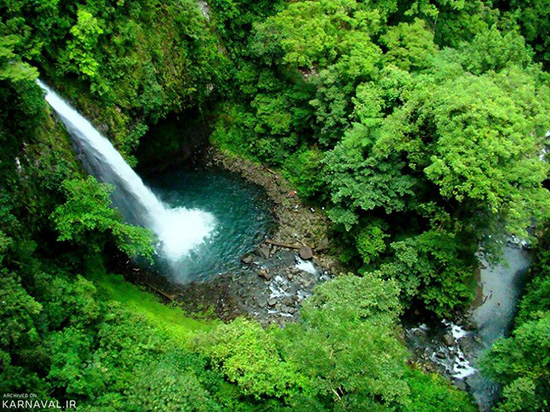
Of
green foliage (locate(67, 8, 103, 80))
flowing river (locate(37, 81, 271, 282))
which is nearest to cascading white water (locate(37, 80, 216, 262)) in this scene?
flowing river (locate(37, 81, 271, 282))

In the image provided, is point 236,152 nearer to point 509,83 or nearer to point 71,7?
point 71,7

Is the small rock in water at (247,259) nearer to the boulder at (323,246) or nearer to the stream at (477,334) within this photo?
the boulder at (323,246)

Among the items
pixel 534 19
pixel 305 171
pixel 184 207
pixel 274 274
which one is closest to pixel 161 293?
pixel 274 274

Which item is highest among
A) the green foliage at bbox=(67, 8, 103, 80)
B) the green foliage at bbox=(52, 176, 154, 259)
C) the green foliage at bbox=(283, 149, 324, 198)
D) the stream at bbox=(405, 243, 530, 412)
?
the green foliage at bbox=(67, 8, 103, 80)

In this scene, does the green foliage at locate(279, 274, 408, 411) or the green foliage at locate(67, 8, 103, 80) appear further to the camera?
the green foliage at locate(67, 8, 103, 80)

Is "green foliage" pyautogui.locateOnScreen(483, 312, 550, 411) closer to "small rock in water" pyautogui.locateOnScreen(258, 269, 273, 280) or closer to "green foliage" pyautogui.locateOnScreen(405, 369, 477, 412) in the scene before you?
"green foliage" pyautogui.locateOnScreen(405, 369, 477, 412)

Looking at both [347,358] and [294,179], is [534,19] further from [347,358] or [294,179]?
[347,358]
